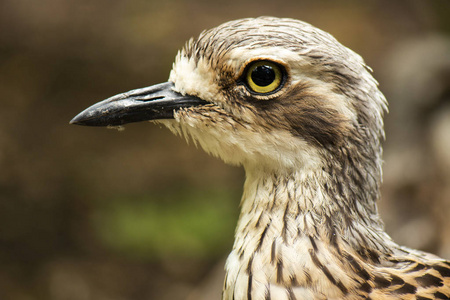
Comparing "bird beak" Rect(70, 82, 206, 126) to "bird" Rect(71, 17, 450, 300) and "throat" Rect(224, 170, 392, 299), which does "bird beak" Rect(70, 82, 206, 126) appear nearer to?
"bird" Rect(71, 17, 450, 300)

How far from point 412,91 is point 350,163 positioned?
378 cm

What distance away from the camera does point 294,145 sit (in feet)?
8.19

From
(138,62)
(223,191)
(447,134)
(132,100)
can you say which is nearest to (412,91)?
(447,134)

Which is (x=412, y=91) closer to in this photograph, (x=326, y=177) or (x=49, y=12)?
(x=326, y=177)

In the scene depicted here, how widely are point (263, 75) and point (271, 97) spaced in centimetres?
11

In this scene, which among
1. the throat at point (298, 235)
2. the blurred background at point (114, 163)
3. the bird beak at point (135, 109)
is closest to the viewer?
the throat at point (298, 235)

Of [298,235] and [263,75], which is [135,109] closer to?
[263,75]

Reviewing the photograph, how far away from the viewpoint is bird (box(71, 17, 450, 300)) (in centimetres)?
242

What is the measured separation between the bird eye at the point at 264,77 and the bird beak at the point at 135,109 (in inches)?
13.4

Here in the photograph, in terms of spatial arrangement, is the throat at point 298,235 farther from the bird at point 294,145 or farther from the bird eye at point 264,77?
the bird eye at point 264,77

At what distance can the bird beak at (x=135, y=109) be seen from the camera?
262 centimetres

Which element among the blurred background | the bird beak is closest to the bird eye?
the bird beak

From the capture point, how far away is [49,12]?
21.7ft

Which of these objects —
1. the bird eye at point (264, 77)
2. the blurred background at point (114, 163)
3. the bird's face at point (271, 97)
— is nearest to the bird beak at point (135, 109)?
the bird's face at point (271, 97)
